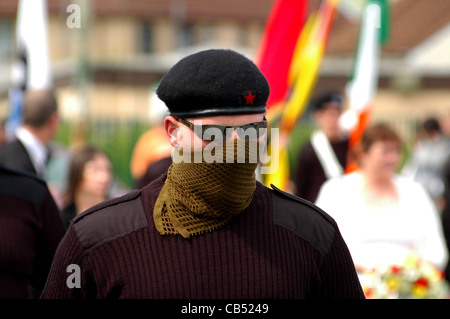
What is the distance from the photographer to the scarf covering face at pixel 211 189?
6.91 ft

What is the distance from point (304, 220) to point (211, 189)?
11.7 inches

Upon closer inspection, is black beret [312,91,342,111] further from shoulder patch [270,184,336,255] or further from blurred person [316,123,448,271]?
shoulder patch [270,184,336,255]

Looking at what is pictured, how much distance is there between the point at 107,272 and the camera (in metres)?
2.11

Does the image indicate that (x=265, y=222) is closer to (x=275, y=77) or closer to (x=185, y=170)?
(x=185, y=170)

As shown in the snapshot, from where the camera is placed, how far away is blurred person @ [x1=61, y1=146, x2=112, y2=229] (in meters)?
6.05

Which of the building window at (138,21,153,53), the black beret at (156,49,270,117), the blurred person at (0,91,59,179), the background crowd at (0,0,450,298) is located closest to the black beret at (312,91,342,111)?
the background crowd at (0,0,450,298)

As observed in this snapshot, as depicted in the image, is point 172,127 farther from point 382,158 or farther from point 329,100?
point 329,100

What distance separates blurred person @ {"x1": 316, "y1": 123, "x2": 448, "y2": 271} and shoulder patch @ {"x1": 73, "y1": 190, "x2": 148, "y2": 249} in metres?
2.52

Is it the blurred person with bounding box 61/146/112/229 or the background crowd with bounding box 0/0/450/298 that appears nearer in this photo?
the background crowd with bounding box 0/0/450/298

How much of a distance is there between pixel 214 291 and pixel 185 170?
318mm

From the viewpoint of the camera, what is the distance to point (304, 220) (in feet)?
7.34

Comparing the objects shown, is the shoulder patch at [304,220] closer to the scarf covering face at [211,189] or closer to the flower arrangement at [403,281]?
the scarf covering face at [211,189]

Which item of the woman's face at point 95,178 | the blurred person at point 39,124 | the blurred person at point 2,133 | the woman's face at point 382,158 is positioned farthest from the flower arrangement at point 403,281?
the blurred person at point 2,133

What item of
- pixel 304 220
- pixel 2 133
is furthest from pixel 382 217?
pixel 2 133
